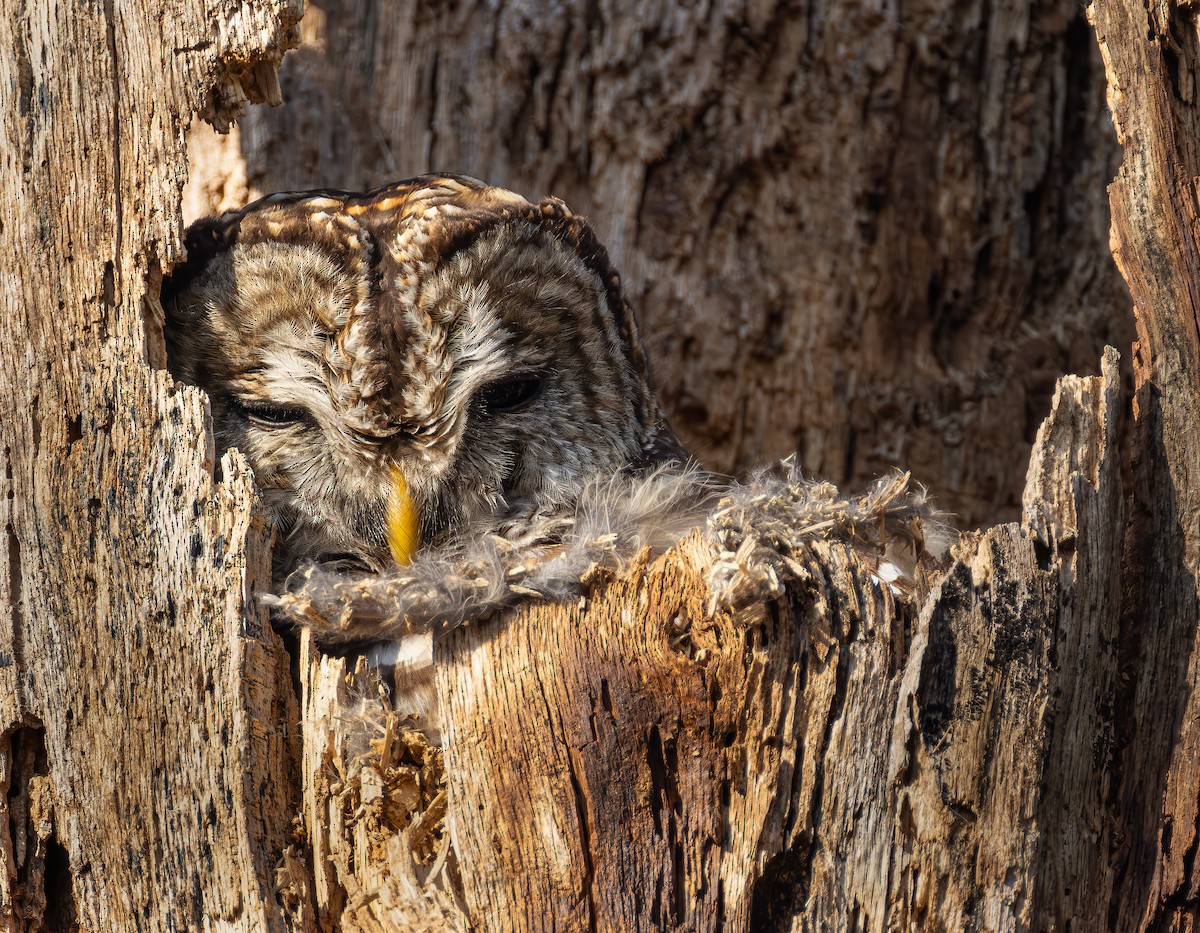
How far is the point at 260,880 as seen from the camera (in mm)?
1807

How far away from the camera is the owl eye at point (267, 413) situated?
93.9 inches

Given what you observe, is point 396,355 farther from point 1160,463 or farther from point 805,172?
point 805,172

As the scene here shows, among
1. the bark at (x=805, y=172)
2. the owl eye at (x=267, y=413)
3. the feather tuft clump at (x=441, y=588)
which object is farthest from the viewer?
the bark at (x=805, y=172)

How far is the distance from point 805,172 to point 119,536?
2.07 metres

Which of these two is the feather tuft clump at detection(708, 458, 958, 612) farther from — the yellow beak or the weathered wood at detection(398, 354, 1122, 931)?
the yellow beak

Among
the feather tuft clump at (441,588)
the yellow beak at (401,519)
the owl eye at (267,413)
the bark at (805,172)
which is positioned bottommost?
the feather tuft clump at (441,588)

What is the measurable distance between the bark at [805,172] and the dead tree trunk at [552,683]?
3.67 ft

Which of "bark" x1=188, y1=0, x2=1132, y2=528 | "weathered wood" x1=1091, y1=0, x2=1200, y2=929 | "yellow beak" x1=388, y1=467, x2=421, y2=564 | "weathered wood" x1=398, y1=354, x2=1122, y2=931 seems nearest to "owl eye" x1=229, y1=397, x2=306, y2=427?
"yellow beak" x1=388, y1=467, x2=421, y2=564

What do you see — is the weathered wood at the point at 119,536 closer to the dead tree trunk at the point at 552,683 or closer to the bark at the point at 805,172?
the dead tree trunk at the point at 552,683

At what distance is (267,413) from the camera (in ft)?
7.91

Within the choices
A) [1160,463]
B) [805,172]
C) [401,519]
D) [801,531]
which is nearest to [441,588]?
[401,519]

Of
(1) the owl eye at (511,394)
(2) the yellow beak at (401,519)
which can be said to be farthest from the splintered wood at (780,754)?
(1) the owl eye at (511,394)

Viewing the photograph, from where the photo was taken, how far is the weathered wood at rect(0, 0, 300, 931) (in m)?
1.85

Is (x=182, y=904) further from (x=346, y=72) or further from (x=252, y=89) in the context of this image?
(x=346, y=72)
